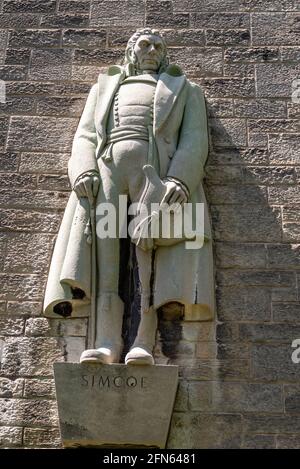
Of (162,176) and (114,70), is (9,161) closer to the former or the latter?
(114,70)

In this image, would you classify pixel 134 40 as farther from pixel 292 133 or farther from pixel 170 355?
pixel 170 355

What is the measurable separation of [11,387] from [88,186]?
4.53ft

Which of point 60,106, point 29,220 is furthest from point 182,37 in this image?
point 29,220

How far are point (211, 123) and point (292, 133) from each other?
0.59 metres

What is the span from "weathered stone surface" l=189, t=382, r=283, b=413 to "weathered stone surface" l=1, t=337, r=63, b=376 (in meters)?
0.89

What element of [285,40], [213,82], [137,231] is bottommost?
[137,231]

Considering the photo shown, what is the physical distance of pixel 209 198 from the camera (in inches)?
237

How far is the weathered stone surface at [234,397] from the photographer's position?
5219 millimetres

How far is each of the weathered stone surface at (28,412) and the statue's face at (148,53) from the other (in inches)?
99.7

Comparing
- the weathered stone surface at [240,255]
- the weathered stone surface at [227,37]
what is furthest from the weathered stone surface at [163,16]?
the weathered stone surface at [240,255]

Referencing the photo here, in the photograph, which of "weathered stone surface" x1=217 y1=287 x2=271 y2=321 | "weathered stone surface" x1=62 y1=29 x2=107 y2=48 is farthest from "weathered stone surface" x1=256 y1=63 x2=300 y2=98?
"weathered stone surface" x1=217 y1=287 x2=271 y2=321

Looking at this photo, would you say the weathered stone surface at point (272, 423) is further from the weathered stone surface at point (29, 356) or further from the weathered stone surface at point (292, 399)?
the weathered stone surface at point (29, 356)

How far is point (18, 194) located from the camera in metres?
6.09

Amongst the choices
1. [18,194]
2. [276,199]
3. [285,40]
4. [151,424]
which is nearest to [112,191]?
[18,194]
